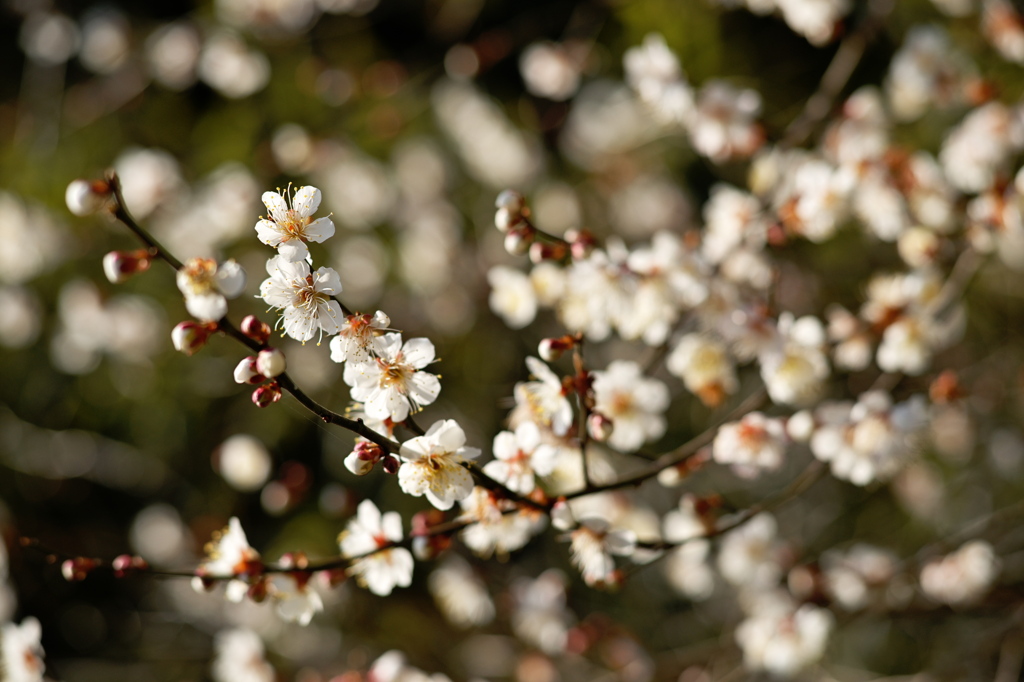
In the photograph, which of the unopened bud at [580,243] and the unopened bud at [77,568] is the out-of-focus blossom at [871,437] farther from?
the unopened bud at [77,568]

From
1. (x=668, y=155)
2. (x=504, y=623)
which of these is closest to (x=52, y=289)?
(x=504, y=623)

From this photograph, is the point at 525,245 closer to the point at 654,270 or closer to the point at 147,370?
the point at 654,270

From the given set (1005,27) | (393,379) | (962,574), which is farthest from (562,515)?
(1005,27)

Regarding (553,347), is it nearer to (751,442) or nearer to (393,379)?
(393,379)

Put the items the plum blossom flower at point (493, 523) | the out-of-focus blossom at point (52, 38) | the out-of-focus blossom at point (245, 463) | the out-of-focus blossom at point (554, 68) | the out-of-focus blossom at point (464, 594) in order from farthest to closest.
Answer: the out-of-focus blossom at point (52, 38)
the out-of-focus blossom at point (554, 68)
the out-of-focus blossom at point (245, 463)
the out-of-focus blossom at point (464, 594)
the plum blossom flower at point (493, 523)

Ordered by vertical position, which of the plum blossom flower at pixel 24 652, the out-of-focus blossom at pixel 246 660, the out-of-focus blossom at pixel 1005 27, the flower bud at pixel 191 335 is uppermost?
the out-of-focus blossom at pixel 1005 27

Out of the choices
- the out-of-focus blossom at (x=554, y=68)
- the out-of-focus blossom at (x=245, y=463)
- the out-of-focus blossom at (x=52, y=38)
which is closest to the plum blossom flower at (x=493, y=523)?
the out-of-focus blossom at (x=245, y=463)
